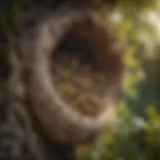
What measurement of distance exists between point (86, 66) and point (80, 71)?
0.04m

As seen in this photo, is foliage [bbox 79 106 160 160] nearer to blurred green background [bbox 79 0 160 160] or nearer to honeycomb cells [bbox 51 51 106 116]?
blurred green background [bbox 79 0 160 160]

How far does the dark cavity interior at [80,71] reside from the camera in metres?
1.67

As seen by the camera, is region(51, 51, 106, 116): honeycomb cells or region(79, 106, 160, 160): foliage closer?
region(79, 106, 160, 160): foliage

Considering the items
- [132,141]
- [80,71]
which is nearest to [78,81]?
[80,71]

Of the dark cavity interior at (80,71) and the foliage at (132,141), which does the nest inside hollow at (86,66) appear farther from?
the foliage at (132,141)

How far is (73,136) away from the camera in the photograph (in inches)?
60.1

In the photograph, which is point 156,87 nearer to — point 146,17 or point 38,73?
point 146,17

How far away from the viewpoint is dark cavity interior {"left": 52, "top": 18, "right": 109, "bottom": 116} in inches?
65.6

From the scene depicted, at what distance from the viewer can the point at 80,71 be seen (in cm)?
180

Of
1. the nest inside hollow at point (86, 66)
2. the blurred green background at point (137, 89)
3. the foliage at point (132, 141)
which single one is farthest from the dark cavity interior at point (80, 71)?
the foliage at point (132, 141)

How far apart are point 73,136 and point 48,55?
0.96 feet

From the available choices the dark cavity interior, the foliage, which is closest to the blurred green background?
the foliage

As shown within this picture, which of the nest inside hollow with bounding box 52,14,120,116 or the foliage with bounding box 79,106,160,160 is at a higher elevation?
the nest inside hollow with bounding box 52,14,120,116

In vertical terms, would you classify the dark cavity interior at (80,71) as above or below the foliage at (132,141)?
above
